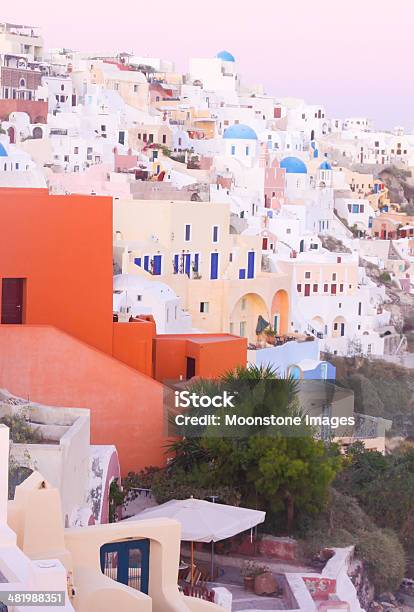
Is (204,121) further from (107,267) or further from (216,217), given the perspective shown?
(107,267)

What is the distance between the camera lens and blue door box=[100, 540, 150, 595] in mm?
8648

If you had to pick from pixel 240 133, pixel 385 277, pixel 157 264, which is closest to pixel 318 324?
pixel 157 264

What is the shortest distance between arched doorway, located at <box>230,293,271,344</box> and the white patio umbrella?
19.0 m

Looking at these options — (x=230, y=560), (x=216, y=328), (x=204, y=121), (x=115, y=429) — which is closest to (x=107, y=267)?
(x=115, y=429)

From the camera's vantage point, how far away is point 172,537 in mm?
8352

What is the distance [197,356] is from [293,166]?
3393 cm

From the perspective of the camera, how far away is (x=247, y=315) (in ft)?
102

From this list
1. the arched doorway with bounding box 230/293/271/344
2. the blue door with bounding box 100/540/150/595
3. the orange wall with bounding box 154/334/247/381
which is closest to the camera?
the blue door with bounding box 100/540/150/595

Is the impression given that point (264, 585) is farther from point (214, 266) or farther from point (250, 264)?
point (250, 264)

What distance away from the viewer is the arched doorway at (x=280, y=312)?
32.4 metres

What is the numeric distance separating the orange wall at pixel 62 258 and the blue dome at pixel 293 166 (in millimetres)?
34046

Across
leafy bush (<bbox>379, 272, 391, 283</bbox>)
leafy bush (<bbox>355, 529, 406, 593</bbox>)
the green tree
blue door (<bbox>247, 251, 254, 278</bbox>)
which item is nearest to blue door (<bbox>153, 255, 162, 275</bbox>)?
blue door (<bbox>247, 251, 254, 278</bbox>)

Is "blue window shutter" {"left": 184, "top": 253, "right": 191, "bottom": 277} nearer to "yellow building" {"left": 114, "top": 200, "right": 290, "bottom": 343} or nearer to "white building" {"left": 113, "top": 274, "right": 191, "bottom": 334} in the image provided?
"yellow building" {"left": 114, "top": 200, "right": 290, "bottom": 343}

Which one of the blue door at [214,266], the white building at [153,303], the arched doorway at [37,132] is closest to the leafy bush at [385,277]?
the arched doorway at [37,132]
